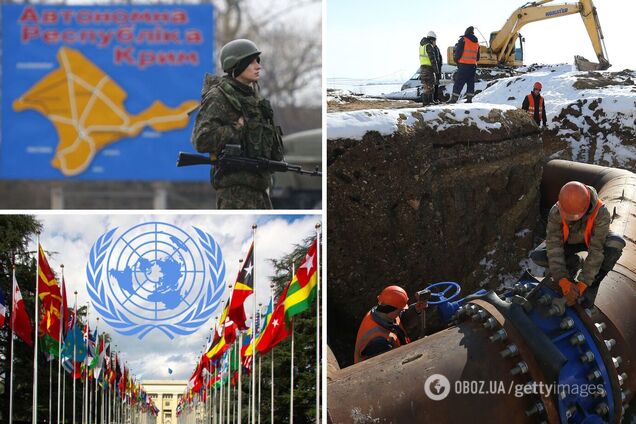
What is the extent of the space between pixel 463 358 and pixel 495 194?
3.34 meters

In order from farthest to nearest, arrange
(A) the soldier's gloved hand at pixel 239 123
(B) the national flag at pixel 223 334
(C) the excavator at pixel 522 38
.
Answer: (C) the excavator at pixel 522 38 < (B) the national flag at pixel 223 334 < (A) the soldier's gloved hand at pixel 239 123

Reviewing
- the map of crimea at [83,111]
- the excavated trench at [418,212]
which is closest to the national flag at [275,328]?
the excavated trench at [418,212]

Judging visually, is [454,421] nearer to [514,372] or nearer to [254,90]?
[514,372]

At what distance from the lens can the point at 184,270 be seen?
452cm

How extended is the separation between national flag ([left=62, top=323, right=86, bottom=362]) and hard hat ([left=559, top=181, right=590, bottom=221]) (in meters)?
4.89

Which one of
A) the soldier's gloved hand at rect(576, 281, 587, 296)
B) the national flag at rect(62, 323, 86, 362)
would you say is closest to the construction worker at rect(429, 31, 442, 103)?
the soldier's gloved hand at rect(576, 281, 587, 296)

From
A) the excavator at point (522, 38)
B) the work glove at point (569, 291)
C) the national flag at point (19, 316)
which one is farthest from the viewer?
the excavator at point (522, 38)

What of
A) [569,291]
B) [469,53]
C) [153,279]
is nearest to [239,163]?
[153,279]

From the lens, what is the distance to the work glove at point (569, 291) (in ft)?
11.7

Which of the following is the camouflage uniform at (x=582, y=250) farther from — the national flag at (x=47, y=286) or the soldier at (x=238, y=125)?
the national flag at (x=47, y=286)

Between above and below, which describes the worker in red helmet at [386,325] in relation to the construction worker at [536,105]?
below

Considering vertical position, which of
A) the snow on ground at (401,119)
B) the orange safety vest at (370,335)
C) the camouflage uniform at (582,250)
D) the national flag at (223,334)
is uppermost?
the snow on ground at (401,119)

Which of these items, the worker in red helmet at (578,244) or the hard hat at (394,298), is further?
the hard hat at (394,298)

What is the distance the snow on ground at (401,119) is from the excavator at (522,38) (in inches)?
179
